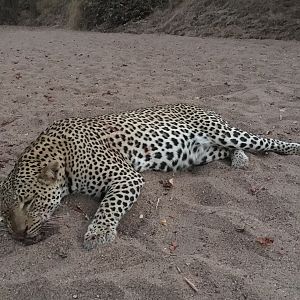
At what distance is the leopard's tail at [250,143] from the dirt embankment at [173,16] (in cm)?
908

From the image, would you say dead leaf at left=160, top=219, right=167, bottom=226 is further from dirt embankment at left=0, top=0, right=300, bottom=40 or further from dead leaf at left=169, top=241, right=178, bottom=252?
dirt embankment at left=0, top=0, right=300, bottom=40

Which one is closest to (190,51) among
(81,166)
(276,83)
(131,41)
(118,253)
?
(131,41)

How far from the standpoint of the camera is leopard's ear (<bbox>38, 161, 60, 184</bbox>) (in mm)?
4723

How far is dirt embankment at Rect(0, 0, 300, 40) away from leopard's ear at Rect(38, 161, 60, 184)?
1117 cm

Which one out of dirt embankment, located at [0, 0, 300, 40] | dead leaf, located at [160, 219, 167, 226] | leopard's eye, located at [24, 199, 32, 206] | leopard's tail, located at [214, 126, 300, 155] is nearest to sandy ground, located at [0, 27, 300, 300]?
dead leaf, located at [160, 219, 167, 226]

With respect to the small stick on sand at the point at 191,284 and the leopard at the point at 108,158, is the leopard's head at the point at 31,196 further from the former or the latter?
the small stick on sand at the point at 191,284

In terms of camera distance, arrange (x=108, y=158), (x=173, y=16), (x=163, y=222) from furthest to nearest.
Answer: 1. (x=173, y=16)
2. (x=108, y=158)
3. (x=163, y=222)

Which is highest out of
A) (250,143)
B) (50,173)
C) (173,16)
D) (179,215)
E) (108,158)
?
(50,173)

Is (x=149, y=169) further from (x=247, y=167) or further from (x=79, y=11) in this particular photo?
(x=79, y=11)

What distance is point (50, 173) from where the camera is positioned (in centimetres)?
476

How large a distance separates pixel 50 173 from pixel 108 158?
75 cm

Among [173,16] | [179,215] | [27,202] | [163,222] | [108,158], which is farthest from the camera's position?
[173,16]

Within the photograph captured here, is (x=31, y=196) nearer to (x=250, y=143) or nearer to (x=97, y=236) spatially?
(x=97, y=236)

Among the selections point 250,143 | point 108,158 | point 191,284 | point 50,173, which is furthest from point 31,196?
point 250,143
